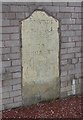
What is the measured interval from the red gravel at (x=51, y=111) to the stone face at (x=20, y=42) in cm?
20

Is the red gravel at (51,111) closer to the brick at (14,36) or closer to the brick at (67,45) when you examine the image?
the brick at (67,45)

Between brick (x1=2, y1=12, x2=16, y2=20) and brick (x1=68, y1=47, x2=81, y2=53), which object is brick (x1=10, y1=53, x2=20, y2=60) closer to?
brick (x1=2, y1=12, x2=16, y2=20)

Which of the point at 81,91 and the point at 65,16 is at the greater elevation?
the point at 65,16

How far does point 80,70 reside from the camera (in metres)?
6.86

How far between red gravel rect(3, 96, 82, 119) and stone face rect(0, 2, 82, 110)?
201mm

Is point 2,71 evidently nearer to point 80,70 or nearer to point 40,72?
point 40,72

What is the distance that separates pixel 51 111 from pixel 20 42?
4.13 feet

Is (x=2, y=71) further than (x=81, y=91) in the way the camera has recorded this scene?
No

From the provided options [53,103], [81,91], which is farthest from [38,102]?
[81,91]

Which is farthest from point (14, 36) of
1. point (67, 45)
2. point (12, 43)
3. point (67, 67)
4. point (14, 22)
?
point (67, 67)

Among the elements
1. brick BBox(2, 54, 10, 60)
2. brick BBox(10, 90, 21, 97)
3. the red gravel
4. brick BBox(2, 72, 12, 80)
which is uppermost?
brick BBox(2, 54, 10, 60)

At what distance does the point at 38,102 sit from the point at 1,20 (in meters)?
1.62

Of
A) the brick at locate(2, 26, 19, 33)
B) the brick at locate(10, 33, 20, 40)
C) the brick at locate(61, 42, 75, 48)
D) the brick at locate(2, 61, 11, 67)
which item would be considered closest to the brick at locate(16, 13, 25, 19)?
the brick at locate(2, 26, 19, 33)

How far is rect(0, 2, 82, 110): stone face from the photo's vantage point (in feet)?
18.6
